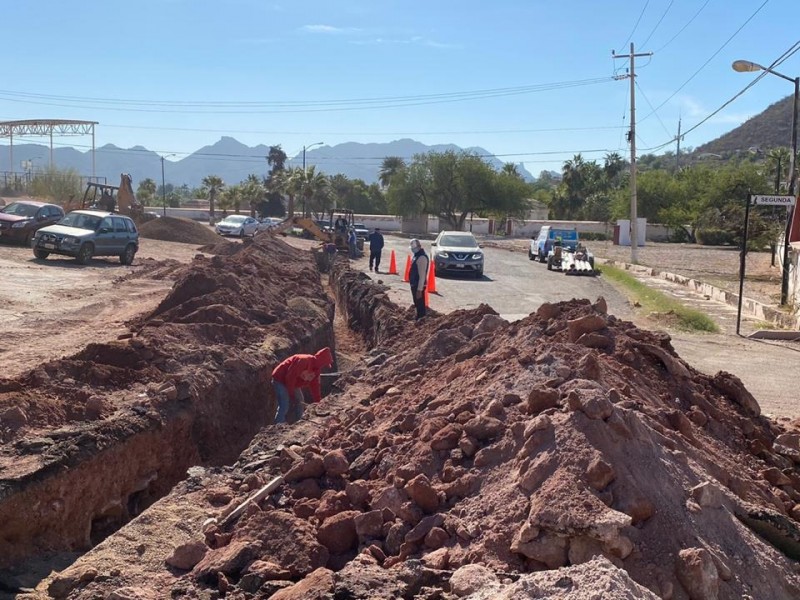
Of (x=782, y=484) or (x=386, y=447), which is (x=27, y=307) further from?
(x=782, y=484)

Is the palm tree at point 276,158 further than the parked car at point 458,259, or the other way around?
the palm tree at point 276,158

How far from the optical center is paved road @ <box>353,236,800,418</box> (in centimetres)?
1335

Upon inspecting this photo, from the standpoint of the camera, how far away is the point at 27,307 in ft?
56.8

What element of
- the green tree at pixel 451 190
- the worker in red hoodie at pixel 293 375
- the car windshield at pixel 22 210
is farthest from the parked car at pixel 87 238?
the green tree at pixel 451 190

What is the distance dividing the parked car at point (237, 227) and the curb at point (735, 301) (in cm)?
2493

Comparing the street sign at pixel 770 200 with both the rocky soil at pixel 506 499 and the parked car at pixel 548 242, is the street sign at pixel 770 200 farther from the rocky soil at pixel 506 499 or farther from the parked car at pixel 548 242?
the parked car at pixel 548 242

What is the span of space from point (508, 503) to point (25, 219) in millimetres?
27506

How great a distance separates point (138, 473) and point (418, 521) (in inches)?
175

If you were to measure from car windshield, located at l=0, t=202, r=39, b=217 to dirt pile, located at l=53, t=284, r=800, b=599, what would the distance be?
24.9m

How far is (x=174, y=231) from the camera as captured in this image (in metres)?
42.4

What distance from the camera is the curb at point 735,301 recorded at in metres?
19.1

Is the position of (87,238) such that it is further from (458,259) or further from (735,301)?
(735,301)

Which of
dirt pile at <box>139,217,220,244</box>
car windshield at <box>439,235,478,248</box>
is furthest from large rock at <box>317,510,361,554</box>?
dirt pile at <box>139,217,220,244</box>

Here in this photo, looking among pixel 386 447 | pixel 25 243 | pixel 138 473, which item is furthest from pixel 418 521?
pixel 25 243
